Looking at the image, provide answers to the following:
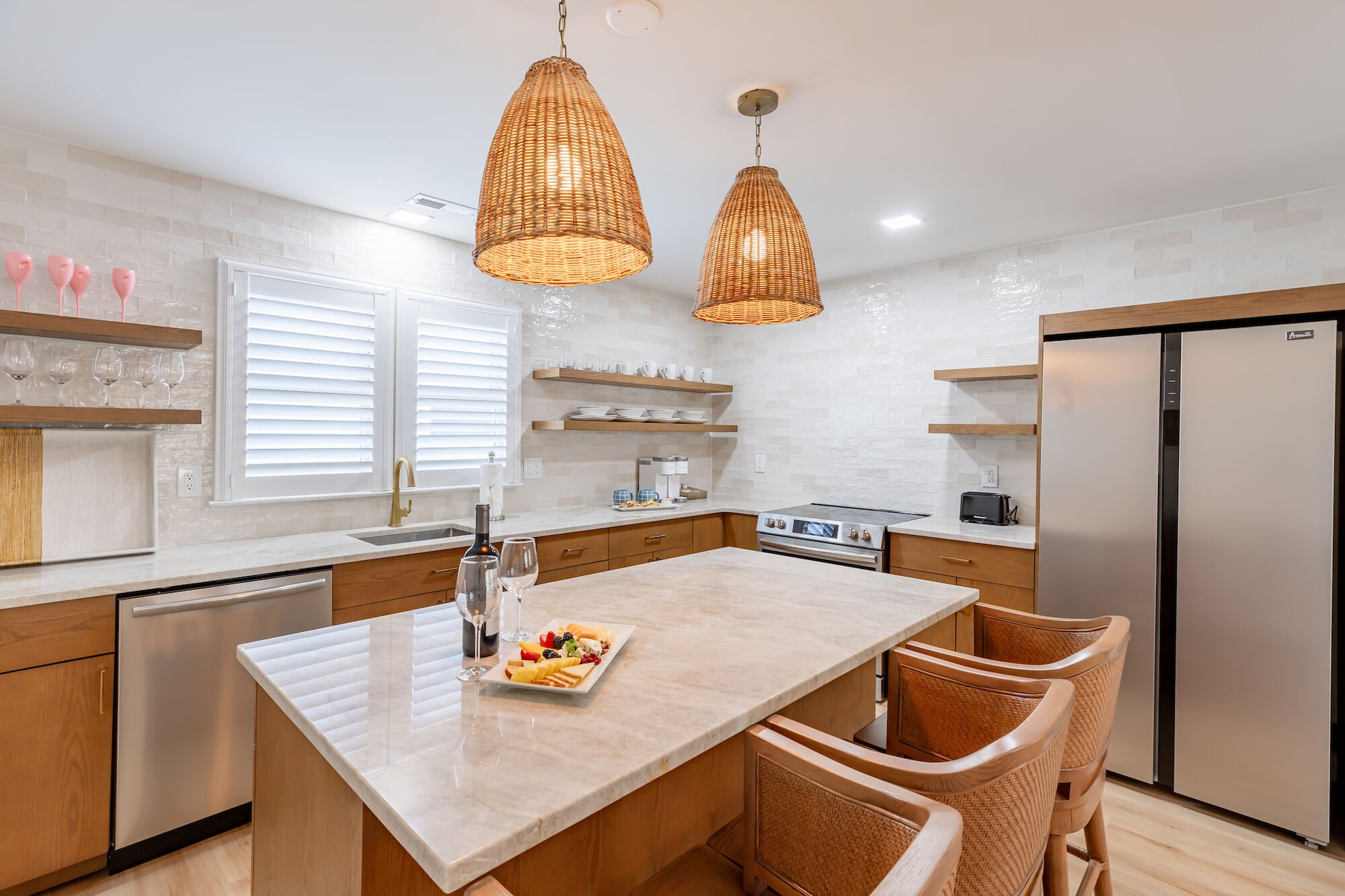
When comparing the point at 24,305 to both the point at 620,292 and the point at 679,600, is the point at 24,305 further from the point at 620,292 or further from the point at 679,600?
the point at 620,292

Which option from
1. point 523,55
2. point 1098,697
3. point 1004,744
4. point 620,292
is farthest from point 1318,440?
point 620,292

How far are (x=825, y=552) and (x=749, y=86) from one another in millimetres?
2417

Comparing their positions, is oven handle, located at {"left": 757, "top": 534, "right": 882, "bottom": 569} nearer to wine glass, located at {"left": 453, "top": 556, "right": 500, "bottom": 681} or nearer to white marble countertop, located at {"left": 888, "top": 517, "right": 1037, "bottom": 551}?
white marble countertop, located at {"left": 888, "top": 517, "right": 1037, "bottom": 551}

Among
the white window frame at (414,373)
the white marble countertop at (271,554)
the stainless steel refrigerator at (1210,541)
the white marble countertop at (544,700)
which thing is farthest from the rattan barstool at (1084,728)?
the white window frame at (414,373)

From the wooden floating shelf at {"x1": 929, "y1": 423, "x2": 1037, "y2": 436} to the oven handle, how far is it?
32.6 inches

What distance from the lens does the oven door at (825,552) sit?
3395 mm

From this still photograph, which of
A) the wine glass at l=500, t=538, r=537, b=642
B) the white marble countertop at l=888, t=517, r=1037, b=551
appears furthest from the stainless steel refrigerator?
the wine glass at l=500, t=538, r=537, b=642

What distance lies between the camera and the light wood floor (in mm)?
1991

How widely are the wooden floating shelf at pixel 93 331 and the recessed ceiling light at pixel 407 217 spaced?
1.06 metres

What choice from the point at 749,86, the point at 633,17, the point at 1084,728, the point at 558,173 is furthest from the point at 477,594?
the point at 749,86

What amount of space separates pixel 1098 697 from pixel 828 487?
9.68ft

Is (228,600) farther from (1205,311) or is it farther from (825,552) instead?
(1205,311)

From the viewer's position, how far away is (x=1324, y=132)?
7.28 feet

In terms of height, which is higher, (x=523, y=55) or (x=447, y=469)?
(x=523, y=55)
